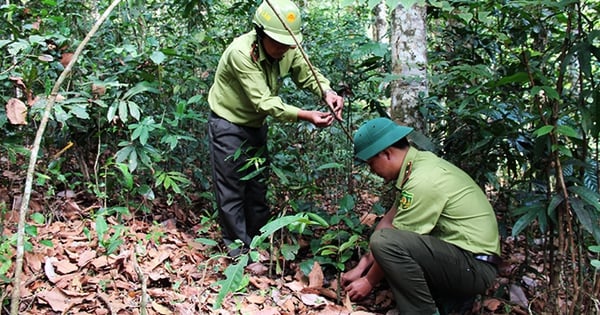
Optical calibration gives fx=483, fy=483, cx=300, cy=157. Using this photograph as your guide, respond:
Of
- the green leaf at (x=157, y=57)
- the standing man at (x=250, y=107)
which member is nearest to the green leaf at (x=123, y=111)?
the green leaf at (x=157, y=57)

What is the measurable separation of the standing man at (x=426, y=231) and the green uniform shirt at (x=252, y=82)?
635 millimetres

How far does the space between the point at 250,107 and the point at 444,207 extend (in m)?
1.47

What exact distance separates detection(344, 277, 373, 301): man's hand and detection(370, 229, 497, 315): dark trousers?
0.20 meters

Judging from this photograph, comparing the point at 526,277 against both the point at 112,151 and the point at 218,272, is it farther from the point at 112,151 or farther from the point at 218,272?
the point at 112,151

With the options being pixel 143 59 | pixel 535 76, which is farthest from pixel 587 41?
pixel 143 59

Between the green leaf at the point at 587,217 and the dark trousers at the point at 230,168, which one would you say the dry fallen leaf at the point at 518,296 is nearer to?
the green leaf at the point at 587,217

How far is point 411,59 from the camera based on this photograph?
337cm

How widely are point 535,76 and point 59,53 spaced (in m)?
3.14

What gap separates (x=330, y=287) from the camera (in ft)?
10.4

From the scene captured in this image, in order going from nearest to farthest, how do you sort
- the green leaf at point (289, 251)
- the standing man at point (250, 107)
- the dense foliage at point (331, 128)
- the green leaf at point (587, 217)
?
the green leaf at point (587, 217)
the dense foliage at point (331, 128)
the standing man at point (250, 107)
the green leaf at point (289, 251)

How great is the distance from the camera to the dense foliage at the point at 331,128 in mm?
2631

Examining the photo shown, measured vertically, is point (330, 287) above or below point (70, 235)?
below

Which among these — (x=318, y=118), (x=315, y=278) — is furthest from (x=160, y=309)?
(x=318, y=118)

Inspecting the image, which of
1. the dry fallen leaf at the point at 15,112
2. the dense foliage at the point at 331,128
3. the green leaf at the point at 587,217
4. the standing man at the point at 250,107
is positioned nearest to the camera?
the green leaf at the point at 587,217
